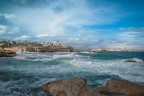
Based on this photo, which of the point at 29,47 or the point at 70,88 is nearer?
the point at 70,88

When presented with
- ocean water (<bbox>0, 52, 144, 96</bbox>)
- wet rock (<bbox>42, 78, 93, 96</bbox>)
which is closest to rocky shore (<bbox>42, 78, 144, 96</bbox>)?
wet rock (<bbox>42, 78, 93, 96</bbox>)

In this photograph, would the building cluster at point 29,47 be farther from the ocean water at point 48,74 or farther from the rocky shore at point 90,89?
the rocky shore at point 90,89

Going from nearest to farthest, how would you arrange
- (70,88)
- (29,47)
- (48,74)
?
1. (70,88)
2. (48,74)
3. (29,47)

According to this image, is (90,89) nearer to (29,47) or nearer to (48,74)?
(48,74)

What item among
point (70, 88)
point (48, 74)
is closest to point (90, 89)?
point (70, 88)

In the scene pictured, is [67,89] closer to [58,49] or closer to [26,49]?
[26,49]

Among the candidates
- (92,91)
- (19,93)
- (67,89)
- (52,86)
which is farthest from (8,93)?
(92,91)

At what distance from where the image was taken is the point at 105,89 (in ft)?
33.6

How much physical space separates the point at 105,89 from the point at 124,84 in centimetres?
106

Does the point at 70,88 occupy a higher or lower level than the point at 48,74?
higher

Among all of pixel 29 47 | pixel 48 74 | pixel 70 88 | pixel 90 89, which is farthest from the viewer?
pixel 29 47

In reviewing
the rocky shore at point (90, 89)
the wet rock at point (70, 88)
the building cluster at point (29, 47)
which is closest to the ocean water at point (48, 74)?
the wet rock at point (70, 88)

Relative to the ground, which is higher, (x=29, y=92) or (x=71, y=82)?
(x=71, y=82)

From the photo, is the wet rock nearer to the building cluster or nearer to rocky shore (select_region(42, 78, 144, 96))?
rocky shore (select_region(42, 78, 144, 96))
